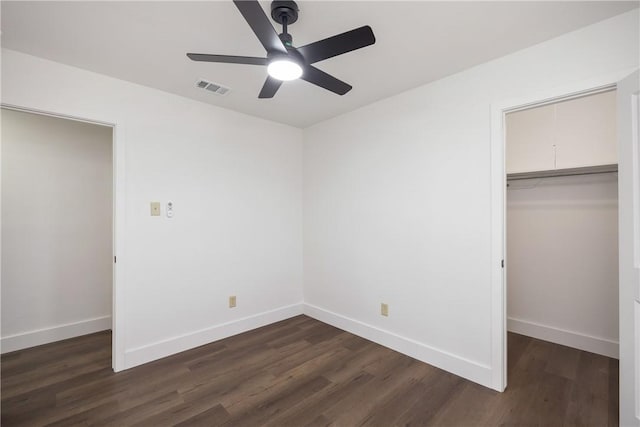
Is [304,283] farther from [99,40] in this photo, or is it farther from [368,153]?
[99,40]

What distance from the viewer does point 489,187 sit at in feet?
7.40

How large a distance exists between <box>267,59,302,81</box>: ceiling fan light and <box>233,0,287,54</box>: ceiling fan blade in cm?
6

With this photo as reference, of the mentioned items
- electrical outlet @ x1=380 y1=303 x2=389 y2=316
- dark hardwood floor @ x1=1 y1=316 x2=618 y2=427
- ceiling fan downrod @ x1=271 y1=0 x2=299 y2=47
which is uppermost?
ceiling fan downrod @ x1=271 y1=0 x2=299 y2=47

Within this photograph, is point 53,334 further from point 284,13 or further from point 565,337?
point 565,337

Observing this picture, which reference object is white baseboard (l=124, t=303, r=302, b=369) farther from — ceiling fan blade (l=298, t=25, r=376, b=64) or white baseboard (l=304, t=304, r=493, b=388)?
ceiling fan blade (l=298, t=25, r=376, b=64)

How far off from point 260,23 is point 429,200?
77.4 inches

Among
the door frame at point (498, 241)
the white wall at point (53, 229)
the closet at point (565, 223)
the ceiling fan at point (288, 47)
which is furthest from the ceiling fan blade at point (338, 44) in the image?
the white wall at point (53, 229)

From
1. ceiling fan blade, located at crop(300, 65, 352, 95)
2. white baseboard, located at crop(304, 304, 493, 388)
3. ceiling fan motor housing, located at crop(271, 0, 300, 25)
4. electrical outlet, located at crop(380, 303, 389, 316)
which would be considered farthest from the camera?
electrical outlet, located at crop(380, 303, 389, 316)

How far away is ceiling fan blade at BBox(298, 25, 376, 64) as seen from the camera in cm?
141

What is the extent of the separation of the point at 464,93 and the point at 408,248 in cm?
143

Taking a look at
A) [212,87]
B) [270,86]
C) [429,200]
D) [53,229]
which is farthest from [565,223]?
[53,229]

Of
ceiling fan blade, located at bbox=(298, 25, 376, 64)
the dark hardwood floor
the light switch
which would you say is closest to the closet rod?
the dark hardwood floor

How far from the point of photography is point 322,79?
72.5 inches

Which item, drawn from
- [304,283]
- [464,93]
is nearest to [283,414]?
[304,283]
